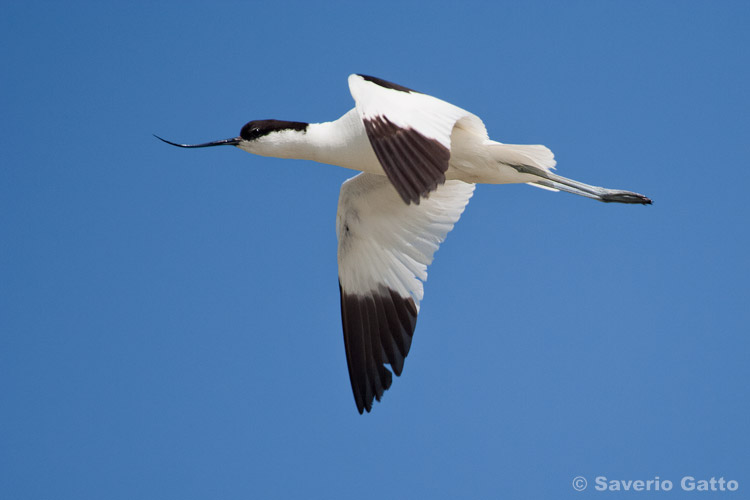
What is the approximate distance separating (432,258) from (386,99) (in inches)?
77.0

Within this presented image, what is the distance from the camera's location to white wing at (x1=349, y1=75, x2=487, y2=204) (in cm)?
572

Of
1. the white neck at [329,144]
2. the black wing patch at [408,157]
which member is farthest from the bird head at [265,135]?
the black wing patch at [408,157]

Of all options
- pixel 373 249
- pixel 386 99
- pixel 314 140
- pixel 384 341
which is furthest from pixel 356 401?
pixel 386 99

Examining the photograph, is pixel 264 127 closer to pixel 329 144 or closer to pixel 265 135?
pixel 265 135

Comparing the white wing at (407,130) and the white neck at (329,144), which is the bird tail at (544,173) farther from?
the white neck at (329,144)

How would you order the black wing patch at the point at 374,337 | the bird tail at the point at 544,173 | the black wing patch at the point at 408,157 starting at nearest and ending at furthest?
the black wing patch at the point at 408,157 < the bird tail at the point at 544,173 < the black wing patch at the point at 374,337

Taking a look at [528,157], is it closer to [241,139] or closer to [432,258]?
[432,258]

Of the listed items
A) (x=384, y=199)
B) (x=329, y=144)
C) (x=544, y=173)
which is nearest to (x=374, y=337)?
(x=384, y=199)

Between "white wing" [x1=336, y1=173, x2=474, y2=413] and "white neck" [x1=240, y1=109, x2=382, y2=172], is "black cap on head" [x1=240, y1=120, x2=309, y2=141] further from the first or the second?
"white wing" [x1=336, y1=173, x2=474, y2=413]

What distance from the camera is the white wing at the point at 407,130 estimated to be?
572 cm

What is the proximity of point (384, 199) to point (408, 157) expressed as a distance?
2.04 metres

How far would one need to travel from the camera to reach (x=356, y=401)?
771cm

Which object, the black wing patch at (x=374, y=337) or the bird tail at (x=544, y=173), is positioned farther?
the black wing patch at (x=374, y=337)

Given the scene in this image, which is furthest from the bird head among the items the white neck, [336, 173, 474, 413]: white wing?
[336, 173, 474, 413]: white wing
